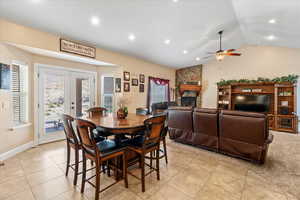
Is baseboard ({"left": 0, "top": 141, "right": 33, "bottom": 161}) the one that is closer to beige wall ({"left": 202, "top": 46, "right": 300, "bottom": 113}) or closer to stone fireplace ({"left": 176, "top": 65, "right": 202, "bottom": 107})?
stone fireplace ({"left": 176, "top": 65, "right": 202, "bottom": 107})

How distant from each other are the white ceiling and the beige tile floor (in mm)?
2732

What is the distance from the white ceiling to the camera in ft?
8.23

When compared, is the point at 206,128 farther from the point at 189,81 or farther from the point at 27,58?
the point at 189,81

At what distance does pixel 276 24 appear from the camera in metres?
3.86

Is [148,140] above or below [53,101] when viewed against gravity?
below

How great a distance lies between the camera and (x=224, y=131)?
2891 millimetres

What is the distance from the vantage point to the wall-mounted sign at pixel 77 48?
10.8ft

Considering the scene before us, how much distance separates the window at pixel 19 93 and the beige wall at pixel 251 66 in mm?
7160

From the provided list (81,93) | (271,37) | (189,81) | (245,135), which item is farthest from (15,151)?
(271,37)

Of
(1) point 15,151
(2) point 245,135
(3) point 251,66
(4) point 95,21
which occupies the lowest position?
(1) point 15,151

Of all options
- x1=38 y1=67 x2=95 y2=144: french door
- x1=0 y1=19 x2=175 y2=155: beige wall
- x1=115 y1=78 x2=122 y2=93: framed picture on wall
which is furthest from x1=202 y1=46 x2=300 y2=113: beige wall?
x1=38 y1=67 x2=95 y2=144: french door

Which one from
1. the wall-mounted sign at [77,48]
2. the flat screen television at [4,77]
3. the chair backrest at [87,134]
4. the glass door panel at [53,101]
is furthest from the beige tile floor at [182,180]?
the wall-mounted sign at [77,48]

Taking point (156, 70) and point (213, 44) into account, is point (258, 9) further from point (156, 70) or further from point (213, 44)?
point (156, 70)

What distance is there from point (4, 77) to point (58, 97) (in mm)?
1291
